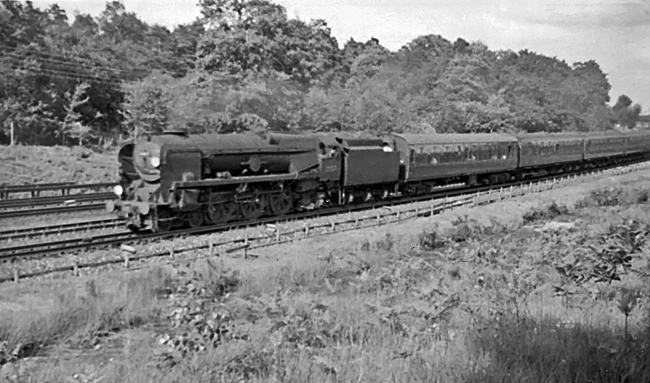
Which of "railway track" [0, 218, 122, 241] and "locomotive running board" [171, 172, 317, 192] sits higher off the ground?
"locomotive running board" [171, 172, 317, 192]

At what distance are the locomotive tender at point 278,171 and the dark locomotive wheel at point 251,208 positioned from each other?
31 millimetres

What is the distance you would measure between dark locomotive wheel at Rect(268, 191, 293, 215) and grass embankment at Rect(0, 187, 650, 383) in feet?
21.0

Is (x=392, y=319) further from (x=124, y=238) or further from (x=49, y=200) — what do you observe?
(x=49, y=200)

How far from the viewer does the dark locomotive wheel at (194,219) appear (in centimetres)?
1848

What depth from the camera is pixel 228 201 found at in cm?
1948

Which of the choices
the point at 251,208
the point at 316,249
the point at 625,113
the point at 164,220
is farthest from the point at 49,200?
the point at 625,113

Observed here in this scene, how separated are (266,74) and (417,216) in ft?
56.1

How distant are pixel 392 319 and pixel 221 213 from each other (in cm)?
1214

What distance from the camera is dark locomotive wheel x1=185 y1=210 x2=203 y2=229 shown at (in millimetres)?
18484

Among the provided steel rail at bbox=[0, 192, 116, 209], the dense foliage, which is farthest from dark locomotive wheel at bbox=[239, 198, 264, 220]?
the dense foliage

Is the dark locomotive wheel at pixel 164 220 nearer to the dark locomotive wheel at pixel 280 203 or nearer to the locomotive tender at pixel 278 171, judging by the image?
the locomotive tender at pixel 278 171

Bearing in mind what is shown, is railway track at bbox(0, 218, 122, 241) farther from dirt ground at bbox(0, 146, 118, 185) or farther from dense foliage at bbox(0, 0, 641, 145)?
dense foliage at bbox(0, 0, 641, 145)

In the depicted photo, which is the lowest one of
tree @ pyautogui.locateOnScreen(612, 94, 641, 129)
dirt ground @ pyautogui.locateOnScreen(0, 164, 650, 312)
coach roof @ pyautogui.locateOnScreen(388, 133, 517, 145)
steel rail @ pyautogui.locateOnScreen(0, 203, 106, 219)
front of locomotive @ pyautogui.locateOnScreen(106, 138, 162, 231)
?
dirt ground @ pyautogui.locateOnScreen(0, 164, 650, 312)

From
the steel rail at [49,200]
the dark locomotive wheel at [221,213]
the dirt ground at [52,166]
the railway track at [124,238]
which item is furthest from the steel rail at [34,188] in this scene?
the railway track at [124,238]
